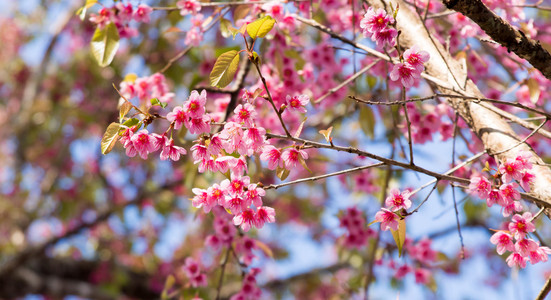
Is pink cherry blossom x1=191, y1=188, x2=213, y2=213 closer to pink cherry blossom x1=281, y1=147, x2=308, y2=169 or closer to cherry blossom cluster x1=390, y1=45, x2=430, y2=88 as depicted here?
pink cherry blossom x1=281, y1=147, x2=308, y2=169

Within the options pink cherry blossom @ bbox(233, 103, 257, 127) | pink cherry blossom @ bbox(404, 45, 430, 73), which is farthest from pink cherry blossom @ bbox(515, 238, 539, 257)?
pink cherry blossom @ bbox(233, 103, 257, 127)

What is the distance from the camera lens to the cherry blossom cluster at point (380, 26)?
132 centimetres

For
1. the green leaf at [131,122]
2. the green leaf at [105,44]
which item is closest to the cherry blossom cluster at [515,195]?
the green leaf at [131,122]

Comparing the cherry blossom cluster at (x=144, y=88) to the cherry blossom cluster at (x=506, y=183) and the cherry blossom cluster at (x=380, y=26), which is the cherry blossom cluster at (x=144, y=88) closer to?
the cherry blossom cluster at (x=380, y=26)

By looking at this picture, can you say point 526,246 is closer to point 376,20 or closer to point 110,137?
point 376,20

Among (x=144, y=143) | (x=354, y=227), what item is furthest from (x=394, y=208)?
(x=354, y=227)

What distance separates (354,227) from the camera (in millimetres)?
2484

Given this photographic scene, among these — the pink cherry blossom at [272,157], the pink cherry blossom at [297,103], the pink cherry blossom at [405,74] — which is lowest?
the pink cherry blossom at [272,157]

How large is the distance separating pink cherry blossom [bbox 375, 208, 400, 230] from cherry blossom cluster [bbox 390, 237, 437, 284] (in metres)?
1.00

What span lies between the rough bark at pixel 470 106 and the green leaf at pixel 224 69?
51 centimetres

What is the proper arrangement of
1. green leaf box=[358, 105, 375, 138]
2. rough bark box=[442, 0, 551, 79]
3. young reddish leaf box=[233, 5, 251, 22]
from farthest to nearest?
green leaf box=[358, 105, 375, 138] < young reddish leaf box=[233, 5, 251, 22] < rough bark box=[442, 0, 551, 79]

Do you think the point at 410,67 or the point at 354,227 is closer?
the point at 410,67

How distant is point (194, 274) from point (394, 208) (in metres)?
1.05

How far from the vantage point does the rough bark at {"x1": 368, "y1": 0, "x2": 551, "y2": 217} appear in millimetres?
1380
